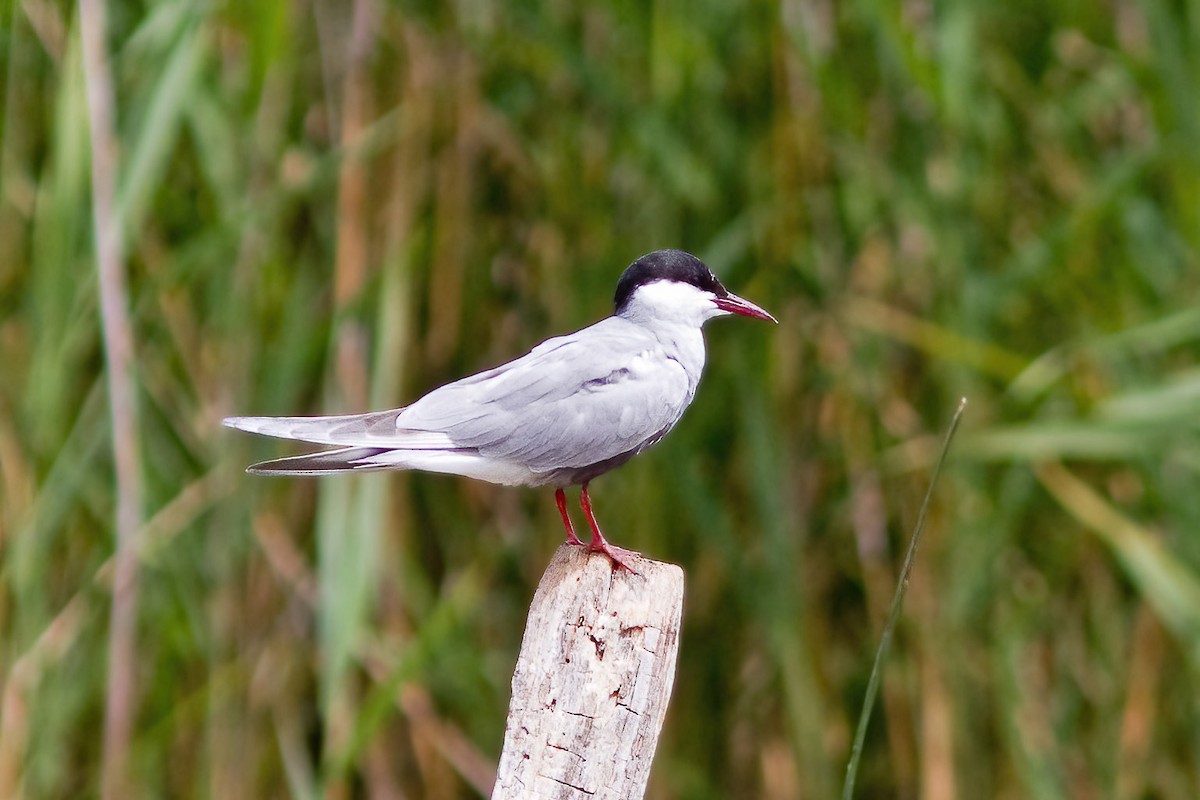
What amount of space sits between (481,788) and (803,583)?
0.78 metres

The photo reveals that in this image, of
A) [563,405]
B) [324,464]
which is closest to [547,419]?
[563,405]

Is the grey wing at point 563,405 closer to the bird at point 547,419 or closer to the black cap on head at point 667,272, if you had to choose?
the bird at point 547,419

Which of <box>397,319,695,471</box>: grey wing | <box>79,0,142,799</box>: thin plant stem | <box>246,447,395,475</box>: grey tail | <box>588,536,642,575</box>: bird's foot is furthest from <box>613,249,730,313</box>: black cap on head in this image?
Result: <box>79,0,142,799</box>: thin plant stem

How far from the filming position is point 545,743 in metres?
1.38

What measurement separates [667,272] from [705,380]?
0.80 m

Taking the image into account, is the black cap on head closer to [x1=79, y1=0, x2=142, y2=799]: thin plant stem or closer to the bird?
the bird

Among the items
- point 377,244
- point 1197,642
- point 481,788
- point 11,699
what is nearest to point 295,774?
point 481,788

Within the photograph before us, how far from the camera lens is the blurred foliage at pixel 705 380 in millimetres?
2518

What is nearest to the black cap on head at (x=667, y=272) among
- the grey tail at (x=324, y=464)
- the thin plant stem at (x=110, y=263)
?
the grey tail at (x=324, y=464)

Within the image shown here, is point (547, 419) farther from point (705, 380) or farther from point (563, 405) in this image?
point (705, 380)

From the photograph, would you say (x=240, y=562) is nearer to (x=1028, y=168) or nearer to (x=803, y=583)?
(x=803, y=583)

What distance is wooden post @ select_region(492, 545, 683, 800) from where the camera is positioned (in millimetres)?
1373

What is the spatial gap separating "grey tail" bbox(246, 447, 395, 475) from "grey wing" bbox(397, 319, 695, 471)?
0.34 feet

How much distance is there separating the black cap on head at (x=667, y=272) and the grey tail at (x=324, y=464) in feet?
1.82
